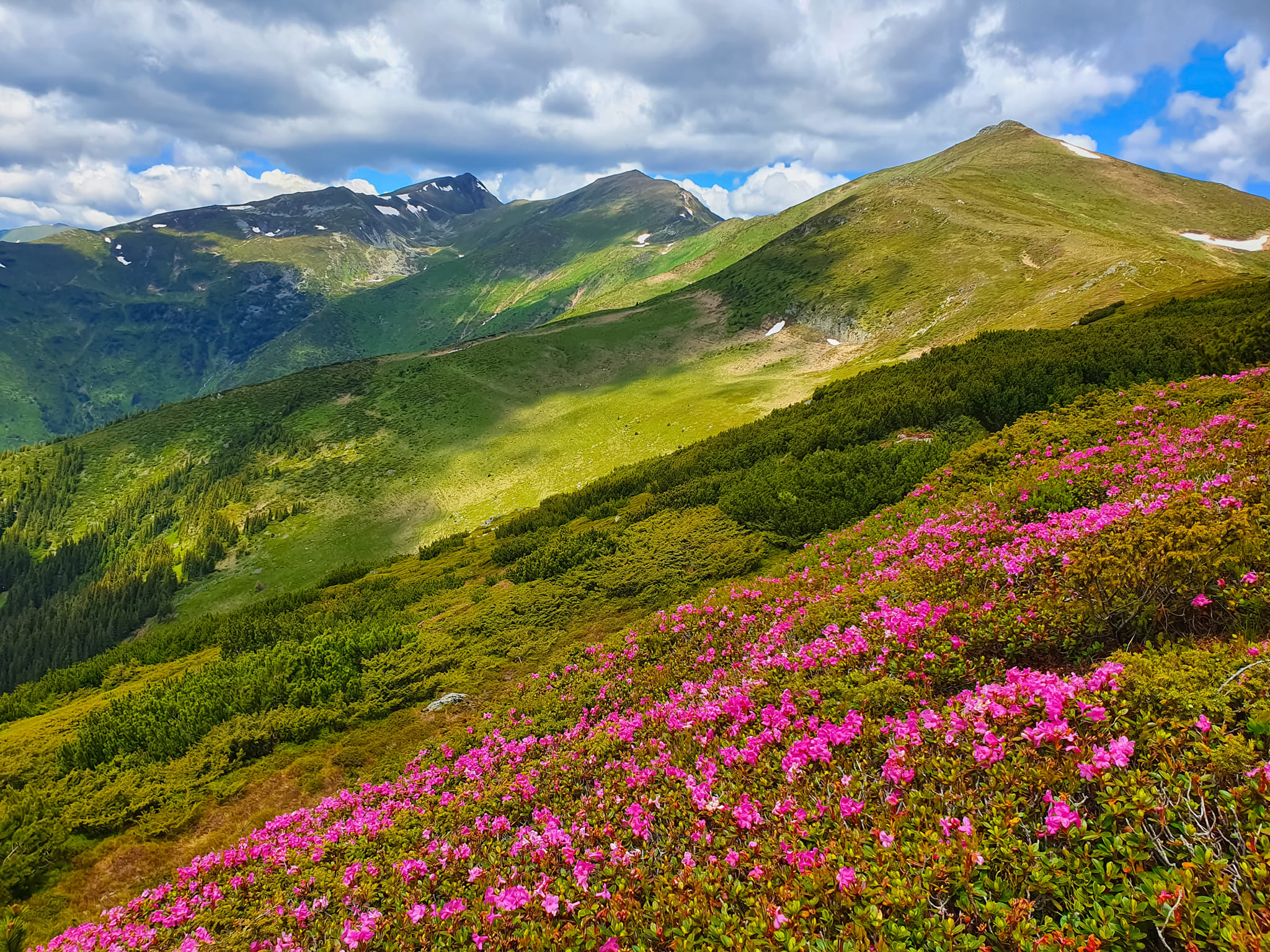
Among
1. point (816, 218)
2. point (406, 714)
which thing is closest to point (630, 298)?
point (816, 218)

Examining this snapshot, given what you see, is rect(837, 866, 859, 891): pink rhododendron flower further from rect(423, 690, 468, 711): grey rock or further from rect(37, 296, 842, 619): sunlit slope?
rect(37, 296, 842, 619): sunlit slope

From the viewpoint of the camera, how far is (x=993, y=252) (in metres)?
62.5

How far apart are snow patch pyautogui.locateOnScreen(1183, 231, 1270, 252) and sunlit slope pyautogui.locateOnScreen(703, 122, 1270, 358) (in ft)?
6.15

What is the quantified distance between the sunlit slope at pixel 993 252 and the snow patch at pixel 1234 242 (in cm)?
187

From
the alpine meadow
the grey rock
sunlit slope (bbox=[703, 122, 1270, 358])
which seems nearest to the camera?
the alpine meadow

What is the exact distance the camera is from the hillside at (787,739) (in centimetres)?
386

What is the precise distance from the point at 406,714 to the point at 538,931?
29.3 ft

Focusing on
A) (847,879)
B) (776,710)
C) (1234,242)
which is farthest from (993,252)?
(847,879)

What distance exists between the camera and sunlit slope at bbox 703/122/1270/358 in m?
47.8

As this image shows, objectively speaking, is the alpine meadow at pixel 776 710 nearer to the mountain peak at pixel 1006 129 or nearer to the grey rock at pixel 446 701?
the grey rock at pixel 446 701

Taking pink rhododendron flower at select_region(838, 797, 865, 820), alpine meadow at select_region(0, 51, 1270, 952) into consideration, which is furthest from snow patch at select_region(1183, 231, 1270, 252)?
pink rhododendron flower at select_region(838, 797, 865, 820)

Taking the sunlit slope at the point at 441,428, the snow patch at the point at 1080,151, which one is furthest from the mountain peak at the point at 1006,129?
the sunlit slope at the point at 441,428

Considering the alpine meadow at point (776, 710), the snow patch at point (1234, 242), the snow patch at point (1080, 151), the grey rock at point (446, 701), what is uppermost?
the snow patch at point (1080, 151)

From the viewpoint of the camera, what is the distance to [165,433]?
73.9 meters
